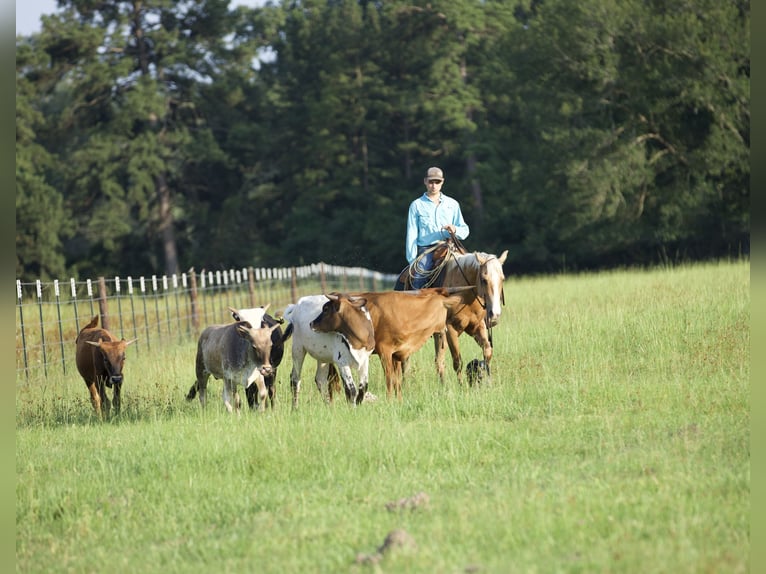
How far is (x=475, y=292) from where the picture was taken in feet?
44.5

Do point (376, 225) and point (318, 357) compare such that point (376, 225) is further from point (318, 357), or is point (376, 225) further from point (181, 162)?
point (318, 357)

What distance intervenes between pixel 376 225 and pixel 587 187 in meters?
18.8

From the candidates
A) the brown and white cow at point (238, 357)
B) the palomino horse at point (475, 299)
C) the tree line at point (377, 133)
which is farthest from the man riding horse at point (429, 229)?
the tree line at point (377, 133)

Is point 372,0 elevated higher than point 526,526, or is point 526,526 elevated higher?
point 372,0

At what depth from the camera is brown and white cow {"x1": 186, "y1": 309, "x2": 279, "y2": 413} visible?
11.9 m

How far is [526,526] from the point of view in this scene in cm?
682

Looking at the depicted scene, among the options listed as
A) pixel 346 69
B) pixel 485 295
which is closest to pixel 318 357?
pixel 485 295

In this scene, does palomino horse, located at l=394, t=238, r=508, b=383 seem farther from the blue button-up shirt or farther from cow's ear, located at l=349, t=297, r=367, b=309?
cow's ear, located at l=349, t=297, r=367, b=309

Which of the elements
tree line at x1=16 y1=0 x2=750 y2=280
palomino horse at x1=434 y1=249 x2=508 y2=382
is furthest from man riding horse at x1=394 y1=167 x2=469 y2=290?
tree line at x1=16 y1=0 x2=750 y2=280

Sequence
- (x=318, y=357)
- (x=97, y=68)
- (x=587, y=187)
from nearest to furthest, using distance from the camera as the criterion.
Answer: (x=318, y=357)
(x=587, y=187)
(x=97, y=68)

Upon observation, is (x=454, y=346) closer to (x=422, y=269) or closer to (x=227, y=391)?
(x=422, y=269)

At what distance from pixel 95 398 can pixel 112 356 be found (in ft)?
2.54

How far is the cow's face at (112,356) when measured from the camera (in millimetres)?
13531

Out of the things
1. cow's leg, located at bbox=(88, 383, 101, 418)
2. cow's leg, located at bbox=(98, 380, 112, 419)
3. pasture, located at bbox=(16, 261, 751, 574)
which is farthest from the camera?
cow's leg, located at bbox=(88, 383, 101, 418)
